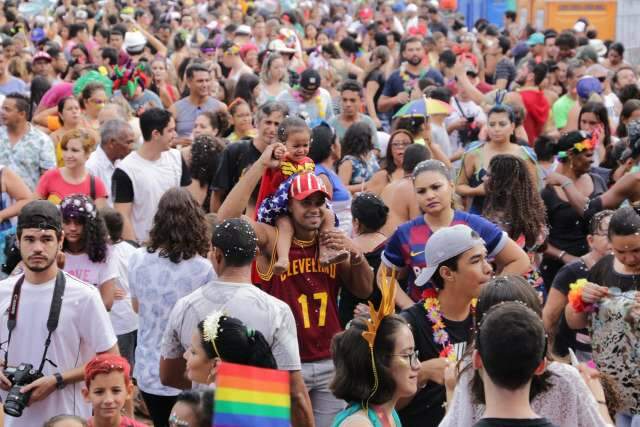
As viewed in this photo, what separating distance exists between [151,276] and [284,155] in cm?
101

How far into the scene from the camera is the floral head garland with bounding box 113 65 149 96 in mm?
11773

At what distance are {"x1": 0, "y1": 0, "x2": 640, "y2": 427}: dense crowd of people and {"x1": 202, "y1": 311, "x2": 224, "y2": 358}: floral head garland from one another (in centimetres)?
1

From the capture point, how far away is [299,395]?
4.74 meters

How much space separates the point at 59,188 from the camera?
780 centimetres

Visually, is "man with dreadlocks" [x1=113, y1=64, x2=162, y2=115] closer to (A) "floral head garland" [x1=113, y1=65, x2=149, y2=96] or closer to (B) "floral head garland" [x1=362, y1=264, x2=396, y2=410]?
(A) "floral head garland" [x1=113, y1=65, x2=149, y2=96]

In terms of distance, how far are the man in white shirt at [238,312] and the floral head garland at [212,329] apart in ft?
2.01

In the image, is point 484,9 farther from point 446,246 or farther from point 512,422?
point 512,422

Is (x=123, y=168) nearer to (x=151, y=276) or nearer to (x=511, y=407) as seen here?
(x=151, y=276)

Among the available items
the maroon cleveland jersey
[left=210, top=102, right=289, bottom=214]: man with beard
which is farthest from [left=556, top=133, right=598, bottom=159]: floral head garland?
the maroon cleveland jersey

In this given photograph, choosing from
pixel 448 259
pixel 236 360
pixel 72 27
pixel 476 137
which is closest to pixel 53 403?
pixel 236 360

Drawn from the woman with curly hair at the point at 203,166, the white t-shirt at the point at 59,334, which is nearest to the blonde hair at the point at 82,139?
the woman with curly hair at the point at 203,166

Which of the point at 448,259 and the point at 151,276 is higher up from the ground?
the point at 448,259

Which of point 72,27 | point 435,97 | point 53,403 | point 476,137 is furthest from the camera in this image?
point 72,27

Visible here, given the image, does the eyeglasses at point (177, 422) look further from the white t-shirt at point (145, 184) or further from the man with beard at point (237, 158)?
the white t-shirt at point (145, 184)
